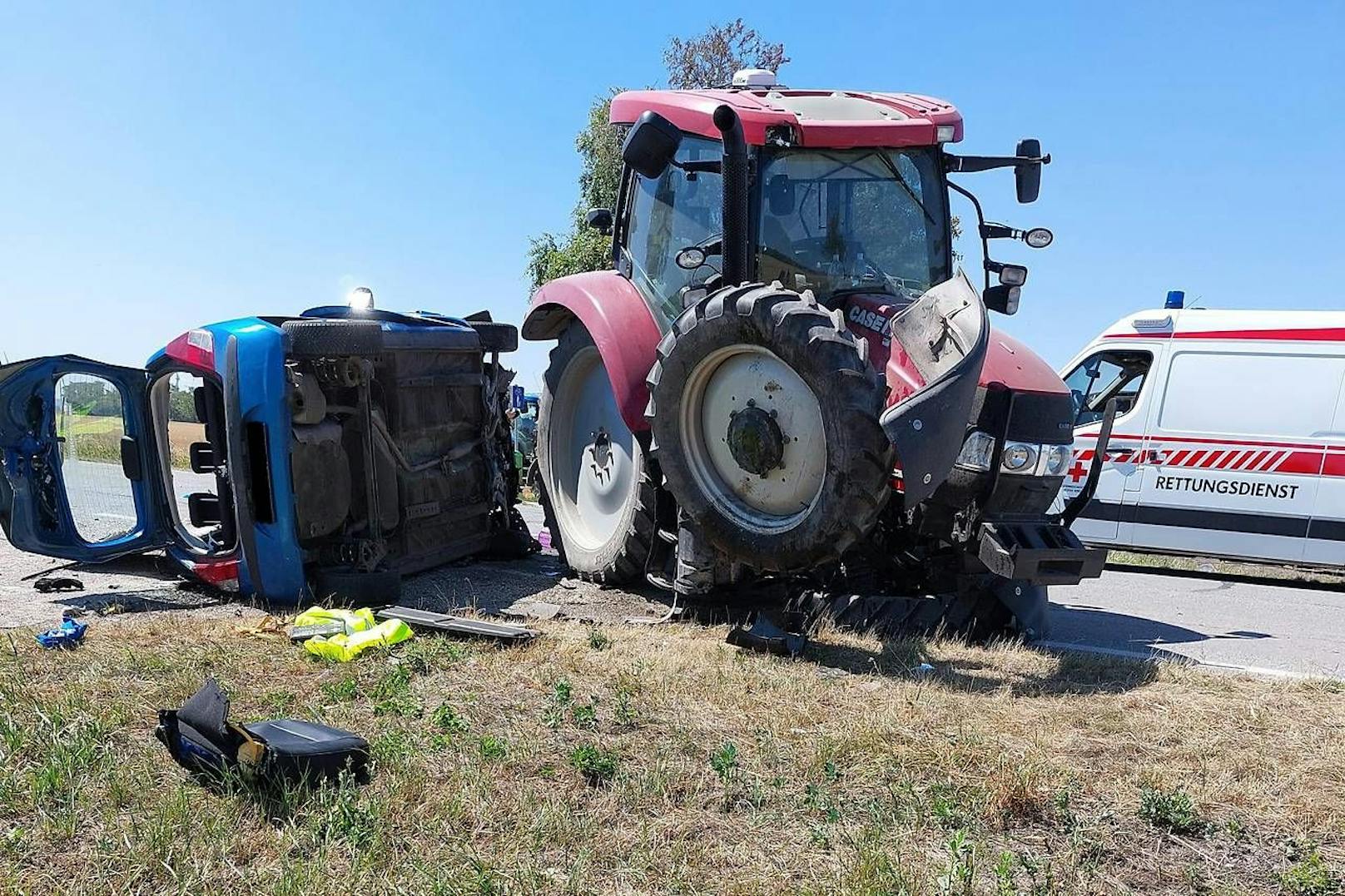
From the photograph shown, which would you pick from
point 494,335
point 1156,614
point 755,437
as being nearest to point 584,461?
point 494,335

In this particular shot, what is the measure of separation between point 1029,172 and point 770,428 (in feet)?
8.02

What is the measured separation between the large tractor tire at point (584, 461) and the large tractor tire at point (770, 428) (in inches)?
38.4

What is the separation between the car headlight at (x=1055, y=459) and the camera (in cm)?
522

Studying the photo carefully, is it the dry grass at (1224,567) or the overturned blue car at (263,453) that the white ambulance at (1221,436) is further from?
the overturned blue car at (263,453)

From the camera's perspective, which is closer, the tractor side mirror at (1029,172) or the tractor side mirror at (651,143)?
the tractor side mirror at (651,143)

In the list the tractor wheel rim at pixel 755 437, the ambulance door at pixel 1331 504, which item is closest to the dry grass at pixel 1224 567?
the ambulance door at pixel 1331 504

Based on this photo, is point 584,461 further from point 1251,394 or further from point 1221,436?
point 1251,394

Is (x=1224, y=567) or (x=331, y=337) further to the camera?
(x=1224, y=567)

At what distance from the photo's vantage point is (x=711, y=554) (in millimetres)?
5578

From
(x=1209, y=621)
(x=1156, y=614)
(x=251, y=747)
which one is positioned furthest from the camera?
(x=1156, y=614)

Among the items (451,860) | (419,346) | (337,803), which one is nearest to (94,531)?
(419,346)

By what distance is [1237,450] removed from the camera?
30.9 feet

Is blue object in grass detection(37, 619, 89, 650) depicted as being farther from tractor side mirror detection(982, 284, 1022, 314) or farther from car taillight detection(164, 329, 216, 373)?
tractor side mirror detection(982, 284, 1022, 314)

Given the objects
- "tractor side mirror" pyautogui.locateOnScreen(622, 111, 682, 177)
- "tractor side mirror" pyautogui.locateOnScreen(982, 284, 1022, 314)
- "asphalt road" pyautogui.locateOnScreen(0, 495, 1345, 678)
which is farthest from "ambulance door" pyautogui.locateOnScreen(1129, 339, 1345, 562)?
"tractor side mirror" pyautogui.locateOnScreen(622, 111, 682, 177)
